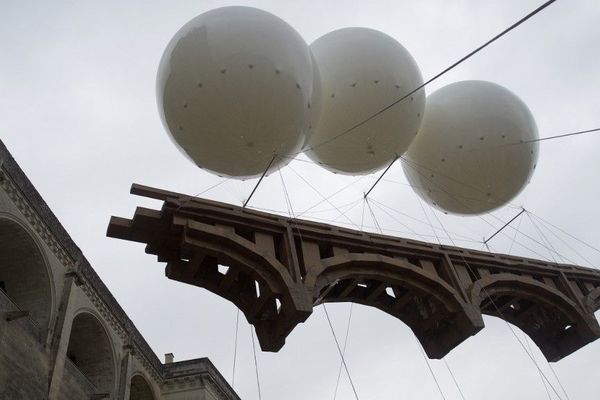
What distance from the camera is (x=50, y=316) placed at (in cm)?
1700

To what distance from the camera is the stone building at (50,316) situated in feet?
49.2

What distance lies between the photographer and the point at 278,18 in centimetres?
649

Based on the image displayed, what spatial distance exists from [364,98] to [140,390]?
20290 millimetres

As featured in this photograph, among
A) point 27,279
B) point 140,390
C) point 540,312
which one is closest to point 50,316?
point 27,279

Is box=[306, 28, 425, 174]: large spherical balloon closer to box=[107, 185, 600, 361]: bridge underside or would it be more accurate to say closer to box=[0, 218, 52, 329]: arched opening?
box=[107, 185, 600, 361]: bridge underside

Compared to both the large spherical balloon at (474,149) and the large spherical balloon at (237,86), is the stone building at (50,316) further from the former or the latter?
the large spherical balloon at (474,149)

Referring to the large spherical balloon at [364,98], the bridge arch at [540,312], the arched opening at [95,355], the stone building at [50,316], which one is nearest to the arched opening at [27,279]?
the stone building at [50,316]

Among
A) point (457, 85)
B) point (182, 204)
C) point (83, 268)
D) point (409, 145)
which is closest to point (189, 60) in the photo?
point (182, 204)

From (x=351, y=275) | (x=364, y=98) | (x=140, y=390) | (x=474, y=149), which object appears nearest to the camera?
(x=351, y=275)

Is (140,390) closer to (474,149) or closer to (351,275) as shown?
(474,149)

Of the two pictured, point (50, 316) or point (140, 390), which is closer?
point (50, 316)

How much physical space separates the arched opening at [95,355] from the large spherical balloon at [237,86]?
15852 mm

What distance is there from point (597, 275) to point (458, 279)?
9.31 feet

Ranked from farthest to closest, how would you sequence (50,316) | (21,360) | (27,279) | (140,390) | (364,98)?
(140,390) < (27,279) < (50,316) < (21,360) < (364,98)
